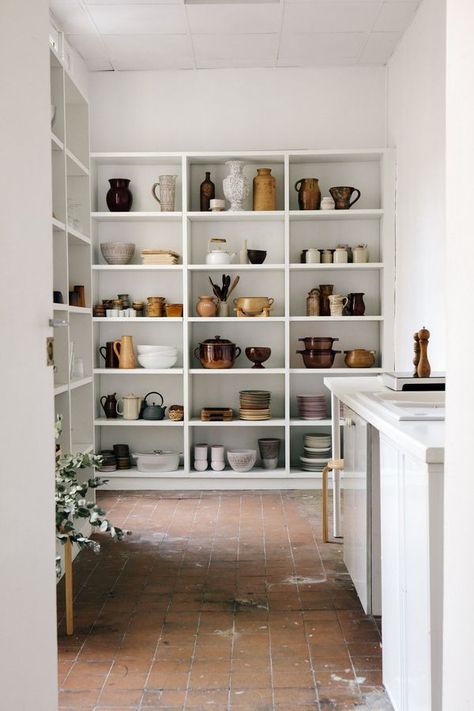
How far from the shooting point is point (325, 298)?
5.68m

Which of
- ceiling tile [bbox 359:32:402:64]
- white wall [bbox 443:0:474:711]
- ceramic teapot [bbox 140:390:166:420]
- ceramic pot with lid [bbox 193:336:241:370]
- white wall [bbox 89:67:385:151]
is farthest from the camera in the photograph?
white wall [bbox 89:67:385:151]

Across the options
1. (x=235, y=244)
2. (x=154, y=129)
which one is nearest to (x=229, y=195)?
(x=235, y=244)

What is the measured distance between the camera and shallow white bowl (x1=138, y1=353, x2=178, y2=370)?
5.62 m

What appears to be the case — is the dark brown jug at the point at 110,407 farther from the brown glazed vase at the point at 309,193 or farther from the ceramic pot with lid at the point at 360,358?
the brown glazed vase at the point at 309,193

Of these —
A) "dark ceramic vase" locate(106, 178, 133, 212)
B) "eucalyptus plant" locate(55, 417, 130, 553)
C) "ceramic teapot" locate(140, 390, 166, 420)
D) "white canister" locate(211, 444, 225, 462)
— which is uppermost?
"dark ceramic vase" locate(106, 178, 133, 212)

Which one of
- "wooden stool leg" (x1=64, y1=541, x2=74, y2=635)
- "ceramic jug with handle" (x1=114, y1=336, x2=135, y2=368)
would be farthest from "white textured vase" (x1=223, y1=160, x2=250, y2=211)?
"wooden stool leg" (x1=64, y1=541, x2=74, y2=635)

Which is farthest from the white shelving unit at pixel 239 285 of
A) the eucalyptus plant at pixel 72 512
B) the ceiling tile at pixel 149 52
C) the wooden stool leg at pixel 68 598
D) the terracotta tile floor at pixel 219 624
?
the wooden stool leg at pixel 68 598

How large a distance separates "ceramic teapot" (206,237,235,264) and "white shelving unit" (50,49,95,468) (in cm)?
120

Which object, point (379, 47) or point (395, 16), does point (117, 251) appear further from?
point (395, 16)

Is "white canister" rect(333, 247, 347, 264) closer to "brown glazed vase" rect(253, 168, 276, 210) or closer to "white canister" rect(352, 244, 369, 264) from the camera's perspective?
"white canister" rect(352, 244, 369, 264)

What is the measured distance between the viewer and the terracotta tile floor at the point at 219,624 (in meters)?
2.55

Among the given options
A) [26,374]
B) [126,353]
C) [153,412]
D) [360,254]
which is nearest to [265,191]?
[360,254]

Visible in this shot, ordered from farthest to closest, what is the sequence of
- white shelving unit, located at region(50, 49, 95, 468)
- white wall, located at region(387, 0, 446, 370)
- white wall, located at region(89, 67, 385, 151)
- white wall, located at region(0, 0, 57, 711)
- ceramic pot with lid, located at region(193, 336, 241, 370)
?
1. white wall, located at region(89, 67, 385, 151)
2. ceramic pot with lid, located at region(193, 336, 241, 370)
3. white wall, located at region(387, 0, 446, 370)
4. white shelving unit, located at region(50, 49, 95, 468)
5. white wall, located at region(0, 0, 57, 711)

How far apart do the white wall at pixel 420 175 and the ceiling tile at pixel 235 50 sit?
87 centimetres
